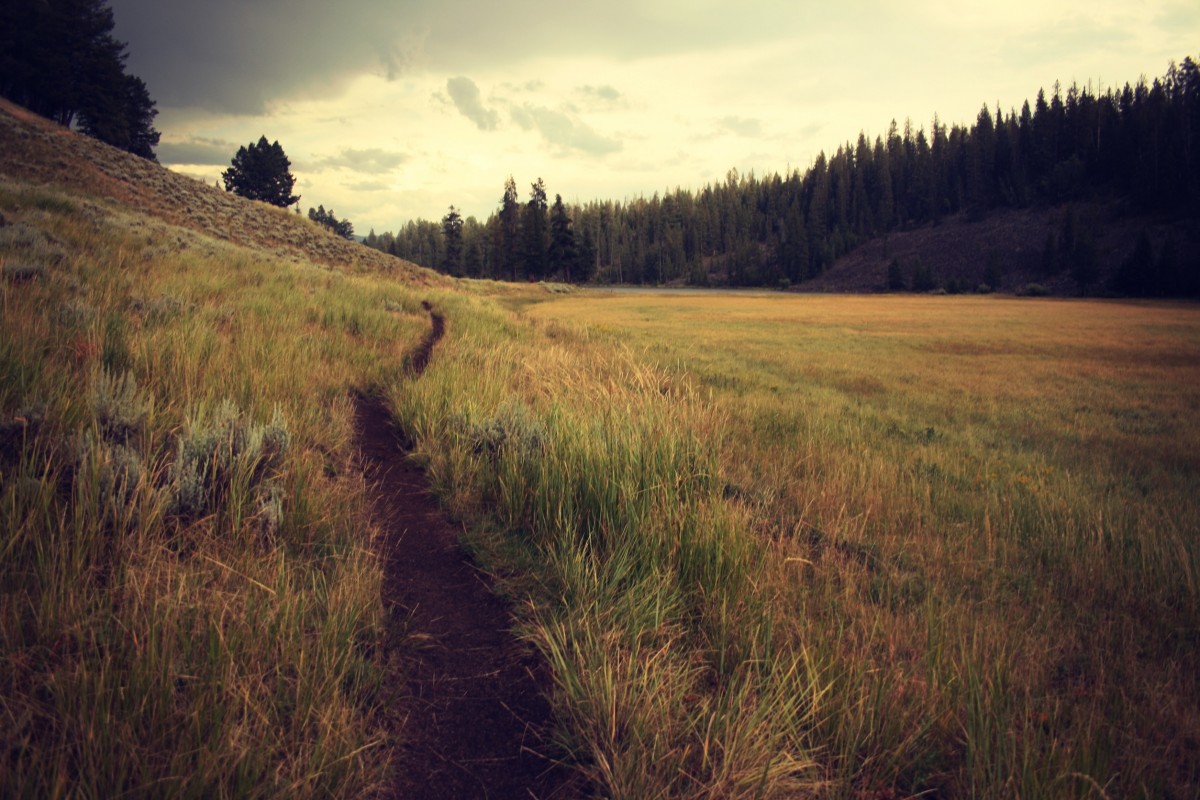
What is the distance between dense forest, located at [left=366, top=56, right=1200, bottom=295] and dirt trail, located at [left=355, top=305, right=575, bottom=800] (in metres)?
82.6

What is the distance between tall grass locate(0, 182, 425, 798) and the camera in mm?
1714

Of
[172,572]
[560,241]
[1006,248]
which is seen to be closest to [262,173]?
[560,241]

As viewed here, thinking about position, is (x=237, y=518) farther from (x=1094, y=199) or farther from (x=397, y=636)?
(x=1094, y=199)

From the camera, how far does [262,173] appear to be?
75188 mm

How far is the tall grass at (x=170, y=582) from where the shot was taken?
5.62ft

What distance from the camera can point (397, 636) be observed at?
279 centimetres

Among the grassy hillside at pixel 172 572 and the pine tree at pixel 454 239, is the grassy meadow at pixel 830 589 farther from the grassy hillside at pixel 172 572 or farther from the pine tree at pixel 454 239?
the pine tree at pixel 454 239

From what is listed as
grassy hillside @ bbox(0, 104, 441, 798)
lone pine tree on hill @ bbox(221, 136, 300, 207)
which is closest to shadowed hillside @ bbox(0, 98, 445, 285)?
grassy hillside @ bbox(0, 104, 441, 798)

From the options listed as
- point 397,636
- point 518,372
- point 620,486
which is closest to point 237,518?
point 397,636

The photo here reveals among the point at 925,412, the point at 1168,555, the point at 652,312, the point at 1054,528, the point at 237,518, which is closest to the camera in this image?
the point at 237,518

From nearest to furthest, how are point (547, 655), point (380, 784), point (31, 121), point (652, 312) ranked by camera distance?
point (380, 784), point (547, 655), point (31, 121), point (652, 312)

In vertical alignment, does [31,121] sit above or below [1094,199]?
below

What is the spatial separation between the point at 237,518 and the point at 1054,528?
683 centimetres

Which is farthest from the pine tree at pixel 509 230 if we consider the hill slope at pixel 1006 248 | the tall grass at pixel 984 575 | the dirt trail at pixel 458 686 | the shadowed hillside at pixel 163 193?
the dirt trail at pixel 458 686
